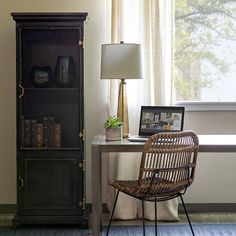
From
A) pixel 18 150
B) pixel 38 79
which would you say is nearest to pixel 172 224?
pixel 18 150

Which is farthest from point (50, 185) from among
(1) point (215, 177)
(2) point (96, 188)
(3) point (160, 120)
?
(1) point (215, 177)

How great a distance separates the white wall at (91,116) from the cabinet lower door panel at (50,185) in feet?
1.26

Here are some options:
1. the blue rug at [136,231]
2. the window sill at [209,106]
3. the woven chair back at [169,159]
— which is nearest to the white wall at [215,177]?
the window sill at [209,106]

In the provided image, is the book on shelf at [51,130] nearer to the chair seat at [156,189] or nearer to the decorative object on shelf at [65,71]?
the decorative object on shelf at [65,71]

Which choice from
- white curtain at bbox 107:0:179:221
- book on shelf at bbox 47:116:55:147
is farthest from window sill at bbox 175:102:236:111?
book on shelf at bbox 47:116:55:147

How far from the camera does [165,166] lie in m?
3.03

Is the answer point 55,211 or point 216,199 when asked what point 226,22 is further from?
point 55,211

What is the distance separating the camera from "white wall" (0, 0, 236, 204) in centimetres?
404

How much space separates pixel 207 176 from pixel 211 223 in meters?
0.48

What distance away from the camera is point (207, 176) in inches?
165

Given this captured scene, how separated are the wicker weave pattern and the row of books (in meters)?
0.93

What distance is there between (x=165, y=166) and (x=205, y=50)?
1574mm

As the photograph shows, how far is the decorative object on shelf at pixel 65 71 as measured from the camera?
12.5ft

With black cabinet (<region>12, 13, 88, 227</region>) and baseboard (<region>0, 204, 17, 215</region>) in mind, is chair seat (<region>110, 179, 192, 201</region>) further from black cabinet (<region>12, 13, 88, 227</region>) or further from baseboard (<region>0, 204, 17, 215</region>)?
baseboard (<region>0, 204, 17, 215</region>)
